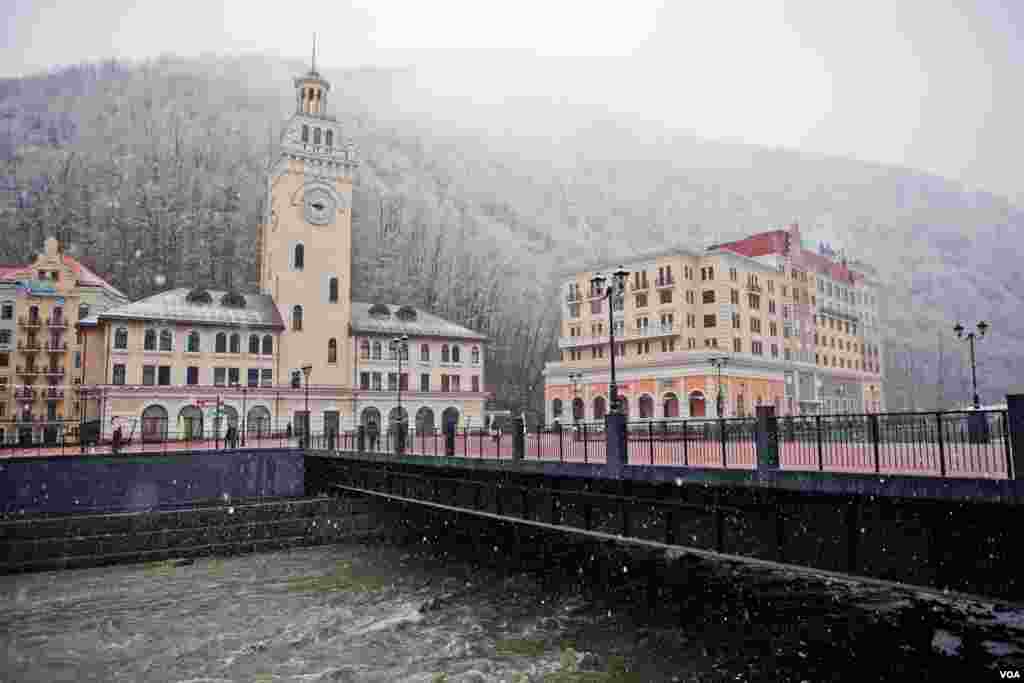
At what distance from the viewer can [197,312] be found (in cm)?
5738

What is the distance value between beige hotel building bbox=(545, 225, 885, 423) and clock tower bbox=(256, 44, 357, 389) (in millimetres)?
23443

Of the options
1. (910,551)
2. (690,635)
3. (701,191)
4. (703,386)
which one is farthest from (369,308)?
(701,191)

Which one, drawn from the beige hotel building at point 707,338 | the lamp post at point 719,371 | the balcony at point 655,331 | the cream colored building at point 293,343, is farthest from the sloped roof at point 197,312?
the lamp post at point 719,371

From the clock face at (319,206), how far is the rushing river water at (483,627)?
44.5 m

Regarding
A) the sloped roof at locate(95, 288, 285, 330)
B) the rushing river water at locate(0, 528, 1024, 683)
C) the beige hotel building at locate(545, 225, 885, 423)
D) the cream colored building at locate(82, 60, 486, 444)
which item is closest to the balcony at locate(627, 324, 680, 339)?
the beige hotel building at locate(545, 225, 885, 423)

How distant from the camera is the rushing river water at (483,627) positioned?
16000 mm

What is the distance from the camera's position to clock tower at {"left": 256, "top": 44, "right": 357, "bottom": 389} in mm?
63219

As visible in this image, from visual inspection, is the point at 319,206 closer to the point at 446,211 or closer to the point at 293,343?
the point at 293,343

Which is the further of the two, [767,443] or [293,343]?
[293,343]

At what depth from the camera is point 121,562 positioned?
29.5 metres

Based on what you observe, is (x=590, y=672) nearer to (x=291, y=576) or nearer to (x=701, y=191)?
(x=291, y=576)

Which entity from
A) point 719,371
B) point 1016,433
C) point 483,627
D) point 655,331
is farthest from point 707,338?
point 1016,433

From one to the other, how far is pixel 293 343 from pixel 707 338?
132 ft

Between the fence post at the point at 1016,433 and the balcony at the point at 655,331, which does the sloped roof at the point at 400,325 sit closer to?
the balcony at the point at 655,331
